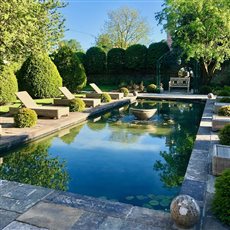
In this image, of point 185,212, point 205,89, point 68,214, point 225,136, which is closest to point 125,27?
point 205,89

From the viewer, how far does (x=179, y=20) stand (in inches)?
793

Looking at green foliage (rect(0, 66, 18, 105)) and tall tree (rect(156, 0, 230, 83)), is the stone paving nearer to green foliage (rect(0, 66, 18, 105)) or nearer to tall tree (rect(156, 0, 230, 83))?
green foliage (rect(0, 66, 18, 105))

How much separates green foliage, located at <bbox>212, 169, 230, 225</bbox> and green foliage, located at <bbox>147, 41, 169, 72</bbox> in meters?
21.8

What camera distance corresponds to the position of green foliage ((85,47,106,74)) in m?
25.6

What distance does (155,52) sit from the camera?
79.8 ft

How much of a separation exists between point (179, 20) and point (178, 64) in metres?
4.50

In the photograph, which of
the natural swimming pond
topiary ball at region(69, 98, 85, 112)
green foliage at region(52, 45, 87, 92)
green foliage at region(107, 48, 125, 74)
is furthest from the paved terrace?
green foliage at region(107, 48, 125, 74)

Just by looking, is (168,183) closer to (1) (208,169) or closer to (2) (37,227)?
Answer: (1) (208,169)

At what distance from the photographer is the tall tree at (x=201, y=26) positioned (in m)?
18.4

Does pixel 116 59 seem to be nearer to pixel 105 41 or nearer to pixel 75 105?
pixel 75 105

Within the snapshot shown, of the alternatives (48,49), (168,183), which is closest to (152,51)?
(48,49)

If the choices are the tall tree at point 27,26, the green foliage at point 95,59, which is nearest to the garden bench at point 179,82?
the green foliage at point 95,59

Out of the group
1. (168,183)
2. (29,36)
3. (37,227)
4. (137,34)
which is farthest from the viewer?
(137,34)

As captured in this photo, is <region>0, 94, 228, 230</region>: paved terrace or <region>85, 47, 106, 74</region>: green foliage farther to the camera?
<region>85, 47, 106, 74</region>: green foliage
